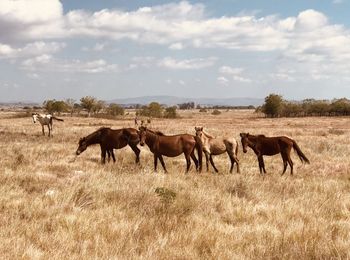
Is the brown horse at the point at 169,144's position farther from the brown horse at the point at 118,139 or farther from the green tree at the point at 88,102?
the green tree at the point at 88,102

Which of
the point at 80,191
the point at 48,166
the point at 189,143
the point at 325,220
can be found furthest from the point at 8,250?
the point at 189,143

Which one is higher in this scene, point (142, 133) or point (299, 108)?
point (299, 108)

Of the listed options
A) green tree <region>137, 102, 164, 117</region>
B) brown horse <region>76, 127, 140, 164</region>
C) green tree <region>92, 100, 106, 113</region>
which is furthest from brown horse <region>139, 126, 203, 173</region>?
green tree <region>92, 100, 106, 113</region>

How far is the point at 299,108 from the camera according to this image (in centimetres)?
11888

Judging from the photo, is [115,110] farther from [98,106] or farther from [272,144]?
[272,144]

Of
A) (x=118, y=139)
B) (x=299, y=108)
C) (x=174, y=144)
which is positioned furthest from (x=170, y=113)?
(x=174, y=144)

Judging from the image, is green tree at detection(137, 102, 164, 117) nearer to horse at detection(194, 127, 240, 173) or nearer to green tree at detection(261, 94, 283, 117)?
green tree at detection(261, 94, 283, 117)

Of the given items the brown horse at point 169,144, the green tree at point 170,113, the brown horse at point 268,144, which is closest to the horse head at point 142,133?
the brown horse at point 169,144

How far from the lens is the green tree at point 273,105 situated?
107m

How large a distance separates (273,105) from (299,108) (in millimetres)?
15206

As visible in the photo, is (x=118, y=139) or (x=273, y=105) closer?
(x=118, y=139)

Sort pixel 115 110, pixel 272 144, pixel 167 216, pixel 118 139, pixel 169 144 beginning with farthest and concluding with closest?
pixel 115 110, pixel 118 139, pixel 272 144, pixel 169 144, pixel 167 216

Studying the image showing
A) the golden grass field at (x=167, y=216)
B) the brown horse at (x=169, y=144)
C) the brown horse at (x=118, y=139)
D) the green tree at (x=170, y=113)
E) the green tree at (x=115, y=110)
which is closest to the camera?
the golden grass field at (x=167, y=216)

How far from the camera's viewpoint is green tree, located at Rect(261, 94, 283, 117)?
107375mm
